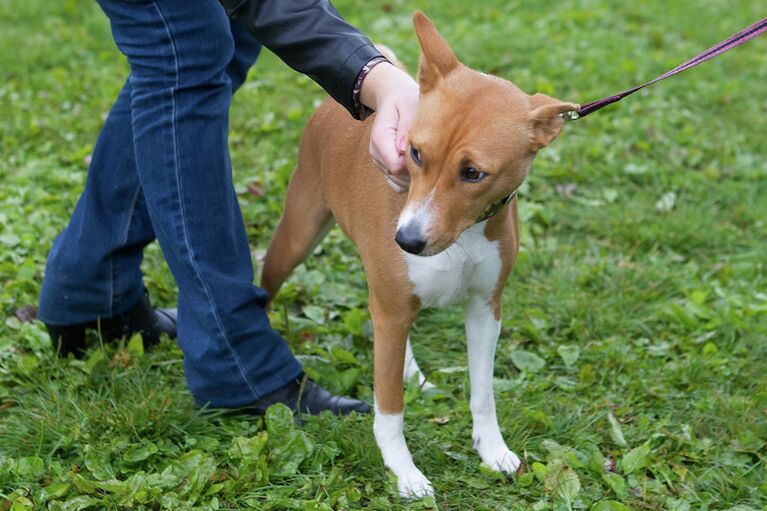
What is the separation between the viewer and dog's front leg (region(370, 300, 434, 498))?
260 cm

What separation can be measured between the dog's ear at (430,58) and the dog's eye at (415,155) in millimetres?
181

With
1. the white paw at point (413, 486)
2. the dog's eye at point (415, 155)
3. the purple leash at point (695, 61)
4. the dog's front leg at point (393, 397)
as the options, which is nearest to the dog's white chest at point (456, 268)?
the dog's front leg at point (393, 397)

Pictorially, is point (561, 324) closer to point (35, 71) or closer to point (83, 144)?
point (83, 144)

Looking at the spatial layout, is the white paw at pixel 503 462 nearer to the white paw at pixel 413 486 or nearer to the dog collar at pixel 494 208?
the white paw at pixel 413 486

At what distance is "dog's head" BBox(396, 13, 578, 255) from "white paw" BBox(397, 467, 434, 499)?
0.83 m

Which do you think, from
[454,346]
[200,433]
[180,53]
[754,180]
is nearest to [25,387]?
[200,433]

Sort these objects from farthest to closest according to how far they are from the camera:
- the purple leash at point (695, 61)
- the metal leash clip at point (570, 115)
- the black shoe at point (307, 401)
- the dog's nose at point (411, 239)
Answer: the black shoe at point (307, 401)
the purple leash at point (695, 61)
the metal leash clip at point (570, 115)
the dog's nose at point (411, 239)

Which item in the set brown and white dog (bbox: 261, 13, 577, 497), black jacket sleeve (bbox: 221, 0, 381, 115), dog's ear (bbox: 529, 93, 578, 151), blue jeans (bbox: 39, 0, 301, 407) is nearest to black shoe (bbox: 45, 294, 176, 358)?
blue jeans (bbox: 39, 0, 301, 407)

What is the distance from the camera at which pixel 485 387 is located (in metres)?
2.79

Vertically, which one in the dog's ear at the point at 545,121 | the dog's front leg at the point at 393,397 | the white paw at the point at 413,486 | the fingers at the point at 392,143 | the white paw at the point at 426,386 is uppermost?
the dog's ear at the point at 545,121

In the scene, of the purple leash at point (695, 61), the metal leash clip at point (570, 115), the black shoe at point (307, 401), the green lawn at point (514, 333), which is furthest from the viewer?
the black shoe at point (307, 401)

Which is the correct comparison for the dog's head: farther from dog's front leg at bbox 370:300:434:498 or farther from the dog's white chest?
dog's front leg at bbox 370:300:434:498

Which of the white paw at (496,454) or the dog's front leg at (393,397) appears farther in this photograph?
the white paw at (496,454)

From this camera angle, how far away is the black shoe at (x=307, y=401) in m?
2.93
